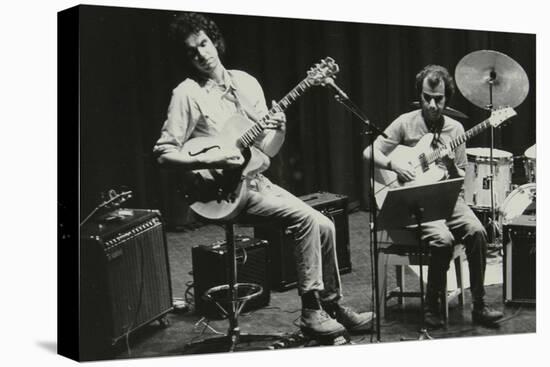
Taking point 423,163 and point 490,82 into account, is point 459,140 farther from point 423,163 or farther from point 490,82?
point 490,82

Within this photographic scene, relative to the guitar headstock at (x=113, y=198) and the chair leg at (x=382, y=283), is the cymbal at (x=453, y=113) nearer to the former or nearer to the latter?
the chair leg at (x=382, y=283)

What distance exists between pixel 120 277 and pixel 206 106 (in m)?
1.10

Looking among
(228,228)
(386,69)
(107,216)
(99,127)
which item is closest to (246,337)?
(228,228)

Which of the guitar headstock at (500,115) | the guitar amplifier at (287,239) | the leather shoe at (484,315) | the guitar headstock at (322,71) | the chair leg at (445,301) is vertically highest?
the guitar headstock at (322,71)

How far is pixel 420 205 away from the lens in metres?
6.26

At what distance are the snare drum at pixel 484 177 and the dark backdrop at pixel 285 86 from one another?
0.08 m

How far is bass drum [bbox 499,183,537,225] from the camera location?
6.76 metres

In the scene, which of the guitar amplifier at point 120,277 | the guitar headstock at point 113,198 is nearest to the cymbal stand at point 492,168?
the guitar amplifier at point 120,277

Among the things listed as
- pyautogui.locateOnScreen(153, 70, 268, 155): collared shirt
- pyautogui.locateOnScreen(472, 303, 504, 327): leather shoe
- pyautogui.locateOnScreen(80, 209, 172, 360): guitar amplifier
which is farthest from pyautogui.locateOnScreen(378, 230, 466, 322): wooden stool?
pyautogui.locateOnScreen(80, 209, 172, 360): guitar amplifier

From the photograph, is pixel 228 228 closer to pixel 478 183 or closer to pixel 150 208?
pixel 150 208

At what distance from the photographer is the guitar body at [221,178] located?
228 inches

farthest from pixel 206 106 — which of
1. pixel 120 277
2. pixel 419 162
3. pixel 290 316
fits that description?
pixel 419 162

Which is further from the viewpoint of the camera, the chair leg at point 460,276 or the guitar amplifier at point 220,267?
the chair leg at point 460,276

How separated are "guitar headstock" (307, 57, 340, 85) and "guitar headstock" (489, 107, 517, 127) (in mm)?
1167
